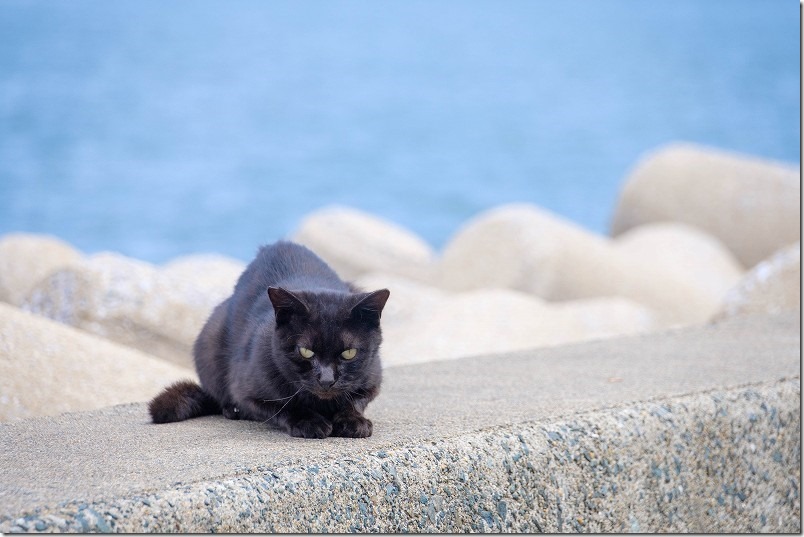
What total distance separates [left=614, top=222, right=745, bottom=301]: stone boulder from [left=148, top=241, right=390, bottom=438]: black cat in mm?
5639

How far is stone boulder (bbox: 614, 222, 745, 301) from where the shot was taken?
26.9 feet

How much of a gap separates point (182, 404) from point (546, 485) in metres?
1.18

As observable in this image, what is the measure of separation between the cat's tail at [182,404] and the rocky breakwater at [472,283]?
2.72 ft

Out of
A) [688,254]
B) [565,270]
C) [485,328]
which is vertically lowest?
[485,328]

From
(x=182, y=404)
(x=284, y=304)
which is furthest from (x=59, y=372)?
(x=284, y=304)

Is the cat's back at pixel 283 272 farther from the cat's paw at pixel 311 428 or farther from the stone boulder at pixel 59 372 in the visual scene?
the stone boulder at pixel 59 372

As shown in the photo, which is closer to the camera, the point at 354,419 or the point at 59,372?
the point at 354,419

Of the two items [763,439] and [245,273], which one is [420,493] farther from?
[763,439]

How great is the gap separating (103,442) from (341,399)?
0.68 m

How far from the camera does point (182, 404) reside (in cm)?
305

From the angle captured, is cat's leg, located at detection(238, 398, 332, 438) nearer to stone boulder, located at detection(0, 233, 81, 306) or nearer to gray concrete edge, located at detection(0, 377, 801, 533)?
gray concrete edge, located at detection(0, 377, 801, 533)

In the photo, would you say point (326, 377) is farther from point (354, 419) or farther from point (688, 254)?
point (688, 254)

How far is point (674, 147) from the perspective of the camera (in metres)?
10.5

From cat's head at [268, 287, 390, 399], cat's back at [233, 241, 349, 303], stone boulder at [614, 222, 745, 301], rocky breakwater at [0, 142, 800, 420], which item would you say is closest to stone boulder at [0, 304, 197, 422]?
rocky breakwater at [0, 142, 800, 420]
